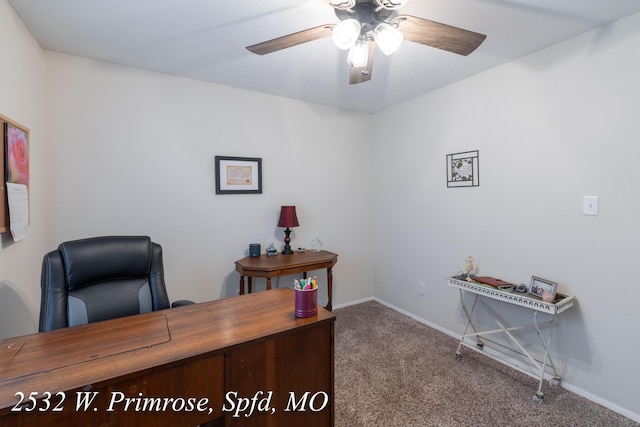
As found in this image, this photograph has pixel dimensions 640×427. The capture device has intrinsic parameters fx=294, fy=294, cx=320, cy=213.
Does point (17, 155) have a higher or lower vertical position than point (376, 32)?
lower

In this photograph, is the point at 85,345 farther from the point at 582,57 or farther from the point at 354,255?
the point at 582,57

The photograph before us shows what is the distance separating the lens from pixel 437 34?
139 centimetres

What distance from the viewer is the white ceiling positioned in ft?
5.16

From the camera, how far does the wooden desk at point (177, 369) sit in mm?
872

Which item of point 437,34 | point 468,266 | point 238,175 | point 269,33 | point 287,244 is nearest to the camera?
point 437,34

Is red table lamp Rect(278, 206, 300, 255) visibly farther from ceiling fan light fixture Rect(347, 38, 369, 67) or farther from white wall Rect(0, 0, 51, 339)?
white wall Rect(0, 0, 51, 339)

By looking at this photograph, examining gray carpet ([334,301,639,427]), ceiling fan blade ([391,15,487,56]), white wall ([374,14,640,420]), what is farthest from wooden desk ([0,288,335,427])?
white wall ([374,14,640,420])

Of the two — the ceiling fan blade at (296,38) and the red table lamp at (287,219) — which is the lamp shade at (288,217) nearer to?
the red table lamp at (287,219)

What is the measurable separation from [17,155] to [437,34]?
2.31 meters

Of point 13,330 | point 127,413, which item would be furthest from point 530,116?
point 13,330

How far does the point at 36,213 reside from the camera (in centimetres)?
191

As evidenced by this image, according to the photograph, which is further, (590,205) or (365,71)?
(590,205)

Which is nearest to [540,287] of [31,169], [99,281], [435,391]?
[435,391]

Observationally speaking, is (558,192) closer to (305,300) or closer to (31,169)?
(305,300)
